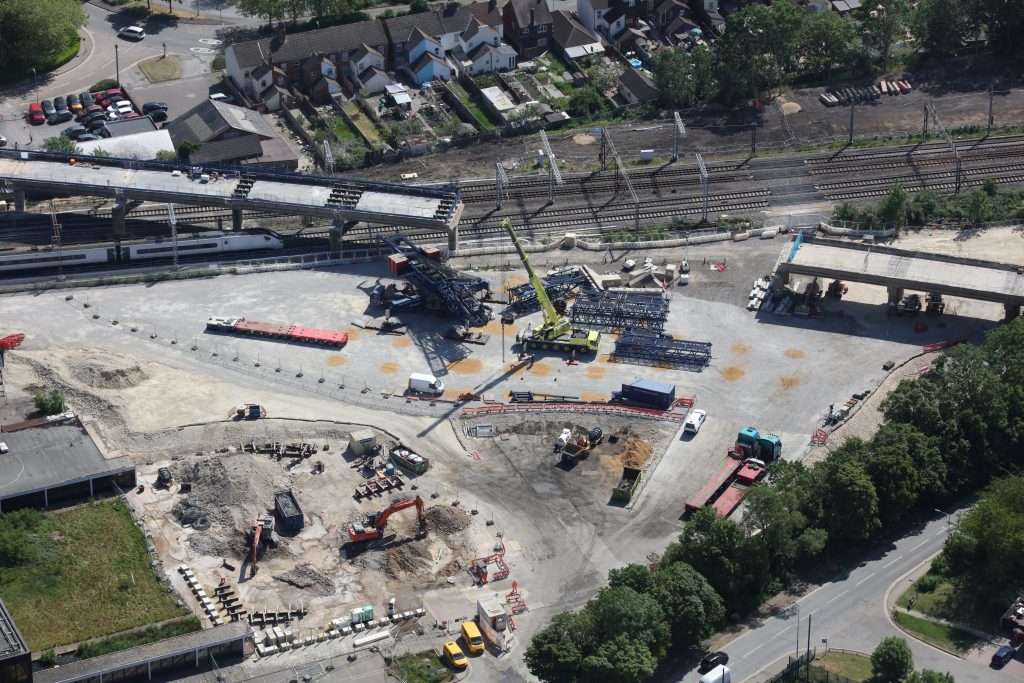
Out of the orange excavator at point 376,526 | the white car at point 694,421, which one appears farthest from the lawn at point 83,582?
the white car at point 694,421

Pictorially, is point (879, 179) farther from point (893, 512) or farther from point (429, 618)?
point (429, 618)

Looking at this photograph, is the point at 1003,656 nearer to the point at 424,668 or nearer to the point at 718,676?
the point at 718,676

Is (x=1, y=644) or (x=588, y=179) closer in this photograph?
(x=1, y=644)

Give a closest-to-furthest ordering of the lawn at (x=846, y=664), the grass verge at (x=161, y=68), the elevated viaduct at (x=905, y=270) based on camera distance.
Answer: the lawn at (x=846, y=664), the elevated viaduct at (x=905, y=270), the grass verge at (x=161, y=68)

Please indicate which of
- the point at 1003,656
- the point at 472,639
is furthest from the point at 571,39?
the point at 1003,656

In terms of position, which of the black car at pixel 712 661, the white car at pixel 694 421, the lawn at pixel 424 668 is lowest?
the lawn at pixel 424 668

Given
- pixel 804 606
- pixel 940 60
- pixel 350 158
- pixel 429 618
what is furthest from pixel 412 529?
pixel 940 60

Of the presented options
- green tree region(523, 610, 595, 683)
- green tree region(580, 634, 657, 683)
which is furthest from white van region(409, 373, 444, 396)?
green tree region(580, 634, 657, 683)

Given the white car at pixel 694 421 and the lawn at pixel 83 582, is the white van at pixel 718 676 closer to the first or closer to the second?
the white car at pixel 694 421
